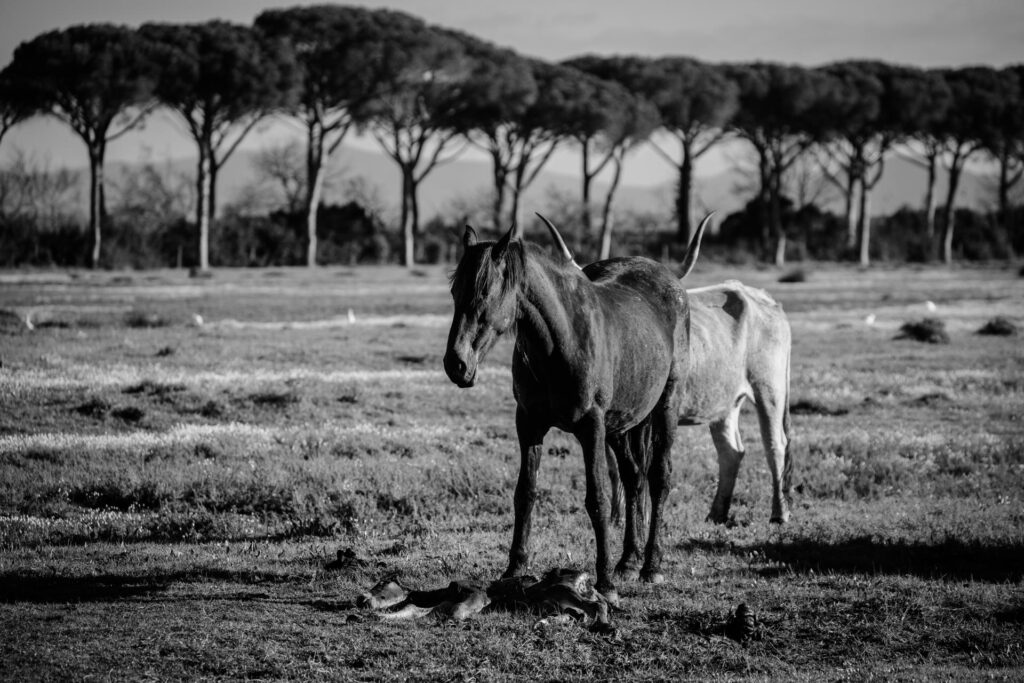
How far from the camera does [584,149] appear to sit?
6625 cm

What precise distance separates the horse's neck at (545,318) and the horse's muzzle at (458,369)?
64 cm

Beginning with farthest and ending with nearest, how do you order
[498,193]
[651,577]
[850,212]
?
1. [850,212]
2. [498,193]
3. [651,577]

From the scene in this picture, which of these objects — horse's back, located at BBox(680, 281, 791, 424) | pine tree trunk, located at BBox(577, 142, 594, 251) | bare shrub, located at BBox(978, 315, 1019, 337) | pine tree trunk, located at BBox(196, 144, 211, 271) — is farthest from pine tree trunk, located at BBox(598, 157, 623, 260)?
horse's back, located at BBox(680, 281, 791, 424)

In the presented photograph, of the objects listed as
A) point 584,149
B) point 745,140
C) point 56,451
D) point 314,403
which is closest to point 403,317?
point 314,403

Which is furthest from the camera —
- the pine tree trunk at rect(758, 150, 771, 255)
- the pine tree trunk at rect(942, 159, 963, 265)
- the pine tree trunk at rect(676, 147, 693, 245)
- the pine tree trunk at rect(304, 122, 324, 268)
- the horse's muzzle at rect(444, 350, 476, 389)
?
the pine tree trunk at rect(942, 159, 963, 265)

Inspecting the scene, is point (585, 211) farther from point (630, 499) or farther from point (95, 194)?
point (630, 499)

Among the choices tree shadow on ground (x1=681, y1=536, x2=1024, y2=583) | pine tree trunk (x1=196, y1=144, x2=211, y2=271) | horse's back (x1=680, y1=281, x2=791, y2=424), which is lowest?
tree shadow on ground (x1=681, y1=536, x2=1024, y2=583)

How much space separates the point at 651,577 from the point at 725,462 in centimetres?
293

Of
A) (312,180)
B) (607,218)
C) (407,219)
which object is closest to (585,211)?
(607,218)

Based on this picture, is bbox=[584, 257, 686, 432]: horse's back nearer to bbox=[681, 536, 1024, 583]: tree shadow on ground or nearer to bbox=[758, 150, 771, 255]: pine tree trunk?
bbox=[681, 536, 1024, 583]: tree shadow on ground

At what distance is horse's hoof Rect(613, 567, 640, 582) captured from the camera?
7684mm

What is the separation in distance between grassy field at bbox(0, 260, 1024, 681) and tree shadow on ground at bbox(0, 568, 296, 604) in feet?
0.10

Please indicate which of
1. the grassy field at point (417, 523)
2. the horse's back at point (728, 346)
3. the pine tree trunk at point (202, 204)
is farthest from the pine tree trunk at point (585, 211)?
the horse's back at point (728, 346)

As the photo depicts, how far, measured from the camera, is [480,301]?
6.21 metres
